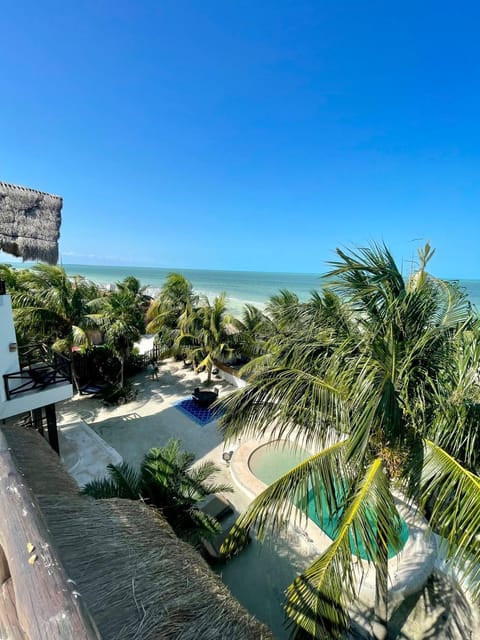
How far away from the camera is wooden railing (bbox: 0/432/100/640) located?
2.48 ft

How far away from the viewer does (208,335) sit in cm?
1318

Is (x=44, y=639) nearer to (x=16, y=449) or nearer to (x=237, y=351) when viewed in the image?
(x=16, y=449)

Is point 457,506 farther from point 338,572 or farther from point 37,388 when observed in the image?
point 37,388

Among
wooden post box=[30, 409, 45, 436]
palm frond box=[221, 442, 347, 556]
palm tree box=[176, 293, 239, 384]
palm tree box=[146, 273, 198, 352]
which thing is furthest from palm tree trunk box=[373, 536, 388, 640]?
palm tree box=[146, 273, 198, 352]

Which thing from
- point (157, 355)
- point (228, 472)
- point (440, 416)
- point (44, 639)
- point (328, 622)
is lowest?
point (228, 472)

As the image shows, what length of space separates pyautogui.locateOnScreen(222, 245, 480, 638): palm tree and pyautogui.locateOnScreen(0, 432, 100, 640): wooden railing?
246 centimetres

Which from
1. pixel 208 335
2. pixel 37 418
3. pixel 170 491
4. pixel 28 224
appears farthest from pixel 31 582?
pixel 208 335

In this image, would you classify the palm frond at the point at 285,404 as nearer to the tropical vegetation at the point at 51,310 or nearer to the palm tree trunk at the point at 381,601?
the palm tree trunk at the point at 381,601

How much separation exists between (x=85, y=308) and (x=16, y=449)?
28.4 ft

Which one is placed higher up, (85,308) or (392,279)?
(392,279)

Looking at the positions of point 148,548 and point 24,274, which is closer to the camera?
point 148,548

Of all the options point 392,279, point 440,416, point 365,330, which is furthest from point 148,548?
point 392,279

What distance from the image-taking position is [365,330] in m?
4.10

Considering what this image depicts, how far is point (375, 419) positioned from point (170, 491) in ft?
11.6
